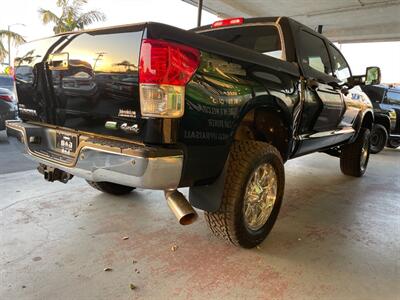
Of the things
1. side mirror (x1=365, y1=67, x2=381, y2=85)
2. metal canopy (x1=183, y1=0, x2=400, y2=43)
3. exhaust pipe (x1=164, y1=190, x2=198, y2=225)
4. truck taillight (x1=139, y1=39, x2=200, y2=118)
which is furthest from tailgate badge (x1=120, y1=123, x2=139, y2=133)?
metal canopy (x1=183, y1=0, x2=400, y2=43)

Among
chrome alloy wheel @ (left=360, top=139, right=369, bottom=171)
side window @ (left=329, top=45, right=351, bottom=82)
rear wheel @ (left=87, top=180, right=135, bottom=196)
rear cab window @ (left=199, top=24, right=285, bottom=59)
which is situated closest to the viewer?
rear cab window @ (left=199, top=24, right=285, bottom=59)

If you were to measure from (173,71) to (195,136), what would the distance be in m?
0.39

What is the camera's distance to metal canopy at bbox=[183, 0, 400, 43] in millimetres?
9273

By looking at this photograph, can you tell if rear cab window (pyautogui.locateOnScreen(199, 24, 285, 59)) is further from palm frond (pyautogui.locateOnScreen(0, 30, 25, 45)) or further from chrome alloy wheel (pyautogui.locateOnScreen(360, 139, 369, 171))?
palm frond (pyautogui.locateOnScreen(0, 30, 25, 45))

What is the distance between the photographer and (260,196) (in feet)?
9.20

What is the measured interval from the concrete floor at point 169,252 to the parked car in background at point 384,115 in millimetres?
4628

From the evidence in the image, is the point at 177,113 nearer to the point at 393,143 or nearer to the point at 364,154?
the point at 364,154

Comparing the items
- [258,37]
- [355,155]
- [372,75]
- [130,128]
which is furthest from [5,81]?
[130,128]

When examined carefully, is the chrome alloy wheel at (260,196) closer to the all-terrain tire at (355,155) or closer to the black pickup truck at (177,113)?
the black pickup truck at (177,113)

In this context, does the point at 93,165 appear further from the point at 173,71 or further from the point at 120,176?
the point at 173,71

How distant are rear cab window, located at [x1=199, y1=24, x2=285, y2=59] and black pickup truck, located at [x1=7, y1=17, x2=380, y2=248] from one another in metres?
0.01

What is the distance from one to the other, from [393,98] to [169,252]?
8028 mm

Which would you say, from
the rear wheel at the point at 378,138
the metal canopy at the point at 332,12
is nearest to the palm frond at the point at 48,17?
the metal canopy at the point at 332,12

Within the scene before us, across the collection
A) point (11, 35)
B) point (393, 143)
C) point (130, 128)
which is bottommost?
point (393, 143)
